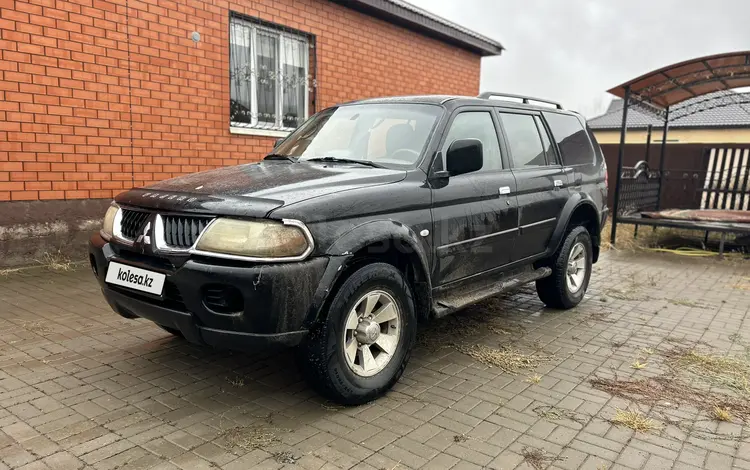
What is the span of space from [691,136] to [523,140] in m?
25.9

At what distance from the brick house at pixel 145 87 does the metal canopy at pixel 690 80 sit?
468 centimetres

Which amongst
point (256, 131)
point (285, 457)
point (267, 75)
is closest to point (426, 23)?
point (267, 75)

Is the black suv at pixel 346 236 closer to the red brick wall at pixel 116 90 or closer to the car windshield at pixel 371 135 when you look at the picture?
the car windshield at pixel 371 135

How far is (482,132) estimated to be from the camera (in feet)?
14.6

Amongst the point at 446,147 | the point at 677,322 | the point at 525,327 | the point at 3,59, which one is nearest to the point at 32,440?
the point at 446,147

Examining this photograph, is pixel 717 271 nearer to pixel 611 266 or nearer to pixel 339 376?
pixel 611 266

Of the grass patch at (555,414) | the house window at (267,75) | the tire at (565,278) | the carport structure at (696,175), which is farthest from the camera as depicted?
the carport structure at (696,175)

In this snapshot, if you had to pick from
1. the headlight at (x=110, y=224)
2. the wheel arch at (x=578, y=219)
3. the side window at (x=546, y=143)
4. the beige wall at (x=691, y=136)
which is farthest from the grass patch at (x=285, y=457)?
the beige wall at (x=691, y=136)

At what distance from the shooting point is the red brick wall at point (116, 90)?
19.5 ft

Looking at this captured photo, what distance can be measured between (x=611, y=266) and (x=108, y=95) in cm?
746

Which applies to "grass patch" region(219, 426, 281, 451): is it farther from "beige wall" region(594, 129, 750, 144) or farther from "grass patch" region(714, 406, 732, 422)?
"beige wall" region(594, 129, 750, 144)

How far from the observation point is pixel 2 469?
2.54 m

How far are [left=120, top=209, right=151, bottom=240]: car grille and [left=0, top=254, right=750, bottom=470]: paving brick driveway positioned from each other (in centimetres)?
100

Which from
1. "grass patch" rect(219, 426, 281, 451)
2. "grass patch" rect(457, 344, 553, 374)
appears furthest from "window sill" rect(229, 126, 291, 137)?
"grass patch" rect(219, 426, 281, 451)
